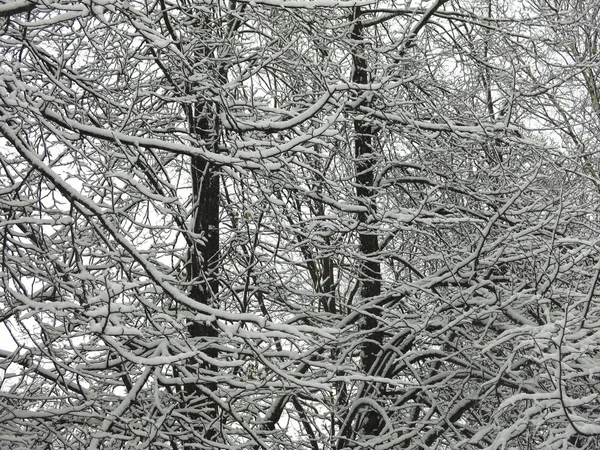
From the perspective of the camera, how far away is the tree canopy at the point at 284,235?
3672 millimetres

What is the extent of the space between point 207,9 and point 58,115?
1.58m

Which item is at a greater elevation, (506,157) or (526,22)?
(526,22)

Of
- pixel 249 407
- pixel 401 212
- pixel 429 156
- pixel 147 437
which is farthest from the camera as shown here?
pixel 429 156

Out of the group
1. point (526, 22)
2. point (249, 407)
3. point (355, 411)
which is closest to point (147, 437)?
point (249, 407)

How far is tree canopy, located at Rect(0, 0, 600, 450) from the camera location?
12.0 feet

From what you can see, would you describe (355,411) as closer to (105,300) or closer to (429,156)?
(429,156)

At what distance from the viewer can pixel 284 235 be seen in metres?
5.38

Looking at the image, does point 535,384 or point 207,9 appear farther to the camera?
point 535,384

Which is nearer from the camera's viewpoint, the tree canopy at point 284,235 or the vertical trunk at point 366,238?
the tree canopy at point 284,235

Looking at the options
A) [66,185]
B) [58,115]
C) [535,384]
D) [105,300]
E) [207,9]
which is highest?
[207,9]

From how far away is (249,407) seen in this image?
5.34 meters

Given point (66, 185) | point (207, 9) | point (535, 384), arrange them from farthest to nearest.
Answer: point (535, 384)
point (207, 9)
point (66, 185)

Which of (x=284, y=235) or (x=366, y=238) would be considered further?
(x=366, y=238)

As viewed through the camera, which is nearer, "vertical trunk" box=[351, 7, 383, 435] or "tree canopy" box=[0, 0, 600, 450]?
"tree canopy" box=[0, 0, 600, 450]
